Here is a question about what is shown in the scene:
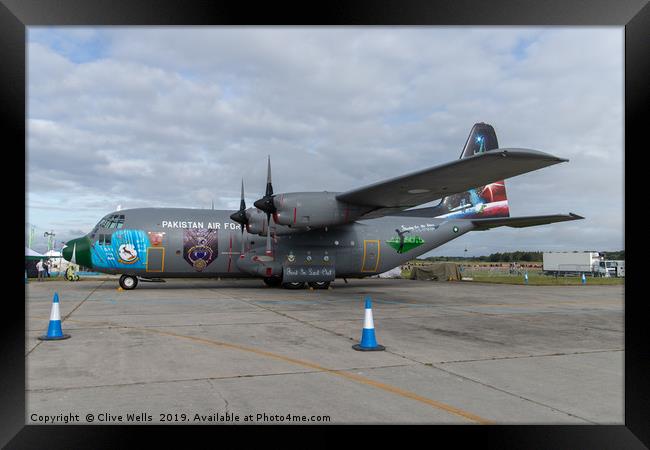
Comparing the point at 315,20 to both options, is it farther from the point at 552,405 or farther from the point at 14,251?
the point at 552,405

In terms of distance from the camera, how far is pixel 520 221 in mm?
20812

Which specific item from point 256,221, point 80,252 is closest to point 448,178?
point 256,221

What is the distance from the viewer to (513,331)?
30.6ft

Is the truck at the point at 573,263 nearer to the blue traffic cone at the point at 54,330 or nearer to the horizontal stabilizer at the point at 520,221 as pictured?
the horizontal stabilizer at the point at 520,221

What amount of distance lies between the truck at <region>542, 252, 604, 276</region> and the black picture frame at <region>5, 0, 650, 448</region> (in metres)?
48.5

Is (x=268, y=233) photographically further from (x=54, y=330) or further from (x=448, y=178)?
(x=54, y=330)

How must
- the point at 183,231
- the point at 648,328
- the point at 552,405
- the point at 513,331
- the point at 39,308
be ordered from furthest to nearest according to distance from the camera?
the point at 183,231
the point at 39,308
the point at 513,331
the point at 552,405
the point at 648,328

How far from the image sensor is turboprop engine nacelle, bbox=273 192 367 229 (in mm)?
16062

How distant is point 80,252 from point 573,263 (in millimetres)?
50591

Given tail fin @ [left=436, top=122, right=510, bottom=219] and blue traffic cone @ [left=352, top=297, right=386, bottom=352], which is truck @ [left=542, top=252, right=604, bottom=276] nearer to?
tail fin @ [left=436, top=122, right=510, bottom=219]

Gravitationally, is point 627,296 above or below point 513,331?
above

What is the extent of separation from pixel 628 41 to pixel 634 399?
3052 mm

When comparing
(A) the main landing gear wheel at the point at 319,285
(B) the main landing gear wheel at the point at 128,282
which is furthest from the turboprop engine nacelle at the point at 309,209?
(B) the main landing gear wheel at the point at 128,282

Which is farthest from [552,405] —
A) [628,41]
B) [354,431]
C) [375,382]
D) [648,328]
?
[628,41]
